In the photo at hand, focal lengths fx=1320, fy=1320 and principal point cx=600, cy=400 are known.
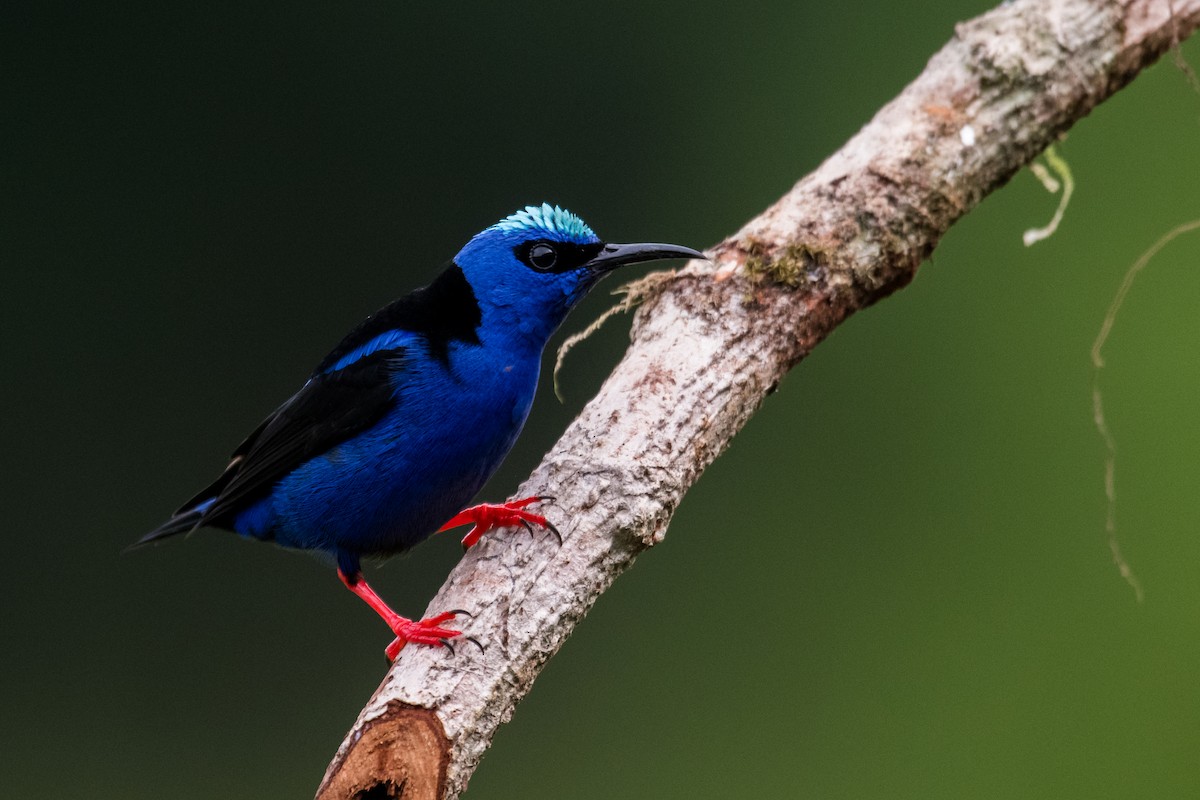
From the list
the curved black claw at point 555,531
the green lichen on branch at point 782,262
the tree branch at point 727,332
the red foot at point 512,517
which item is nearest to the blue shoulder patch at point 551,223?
the tree branch at point 727,332

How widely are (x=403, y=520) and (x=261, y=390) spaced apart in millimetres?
3941

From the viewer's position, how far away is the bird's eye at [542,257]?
387cm

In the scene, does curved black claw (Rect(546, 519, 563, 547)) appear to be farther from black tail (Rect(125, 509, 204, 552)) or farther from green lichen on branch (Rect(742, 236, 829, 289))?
black tail (Rect(125, 509, 204, 552))

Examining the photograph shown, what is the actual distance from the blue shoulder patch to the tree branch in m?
0.34

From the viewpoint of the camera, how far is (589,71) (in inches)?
335

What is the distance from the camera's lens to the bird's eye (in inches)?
152

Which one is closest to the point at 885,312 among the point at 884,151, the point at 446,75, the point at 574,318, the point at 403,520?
the point at 574,318

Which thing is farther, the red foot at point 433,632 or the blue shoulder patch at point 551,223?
the blue shoulder patch at point 551,223

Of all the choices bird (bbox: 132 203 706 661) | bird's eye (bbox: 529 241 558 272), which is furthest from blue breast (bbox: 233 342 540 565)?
bird's eye (bbox: 529 241 558 272)

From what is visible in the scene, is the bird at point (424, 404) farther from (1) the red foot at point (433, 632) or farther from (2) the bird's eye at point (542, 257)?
(1) the red foot at point (433, 632)

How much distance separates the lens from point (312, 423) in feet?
12.9

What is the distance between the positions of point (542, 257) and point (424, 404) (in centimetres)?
56

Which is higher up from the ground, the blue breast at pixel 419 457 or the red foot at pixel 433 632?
the blue breast at pixel 419 457

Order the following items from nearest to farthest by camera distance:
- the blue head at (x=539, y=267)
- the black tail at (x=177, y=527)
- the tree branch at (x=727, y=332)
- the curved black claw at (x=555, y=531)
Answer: the tree branch at (x=727, y=332) < the curved black claw at (x=555, y=531) < the blue head at (x=539, y=267) < the black tail at (x=177, y=527)
